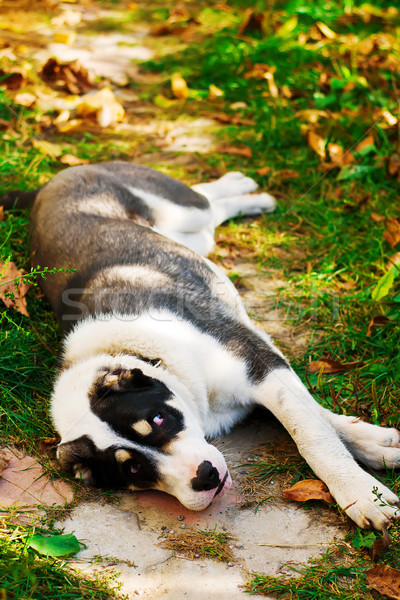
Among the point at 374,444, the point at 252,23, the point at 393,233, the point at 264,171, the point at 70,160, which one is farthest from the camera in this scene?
the point at 252,23

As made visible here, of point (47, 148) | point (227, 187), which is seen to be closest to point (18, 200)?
point (47, 148)

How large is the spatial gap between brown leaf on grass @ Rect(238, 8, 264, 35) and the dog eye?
5.60m

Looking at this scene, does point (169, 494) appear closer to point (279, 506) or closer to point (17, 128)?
point (279, 506)

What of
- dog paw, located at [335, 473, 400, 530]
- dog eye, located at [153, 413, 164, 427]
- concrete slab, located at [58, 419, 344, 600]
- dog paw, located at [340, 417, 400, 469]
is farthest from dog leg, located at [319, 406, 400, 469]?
dog eye, located at [153, 413, 164, 427]

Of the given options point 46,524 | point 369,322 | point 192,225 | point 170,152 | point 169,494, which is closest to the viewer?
point 46,524

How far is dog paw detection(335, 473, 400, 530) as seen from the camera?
7.98 feet

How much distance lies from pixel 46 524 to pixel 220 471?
2.40ft

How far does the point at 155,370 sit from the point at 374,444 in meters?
1.04

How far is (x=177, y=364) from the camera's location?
9.84 ft

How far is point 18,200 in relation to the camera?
14.5 ft

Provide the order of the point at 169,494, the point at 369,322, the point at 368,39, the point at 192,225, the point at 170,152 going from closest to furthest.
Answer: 1. the point at 169,494
2. the point at 369,322
3. the point at 192,225
4. the point at 170,152
5. the point at 368,39

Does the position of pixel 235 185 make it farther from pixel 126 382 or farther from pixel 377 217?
pixel 126 382

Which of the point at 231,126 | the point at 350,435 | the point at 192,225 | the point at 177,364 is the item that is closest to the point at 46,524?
the point at 177,364

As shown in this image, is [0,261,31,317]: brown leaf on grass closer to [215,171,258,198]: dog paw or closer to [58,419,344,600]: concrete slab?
[58,419,344,600]: concrete slab
